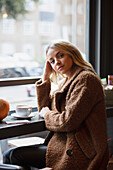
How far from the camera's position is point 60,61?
2.09 m

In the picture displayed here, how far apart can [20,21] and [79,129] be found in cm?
120

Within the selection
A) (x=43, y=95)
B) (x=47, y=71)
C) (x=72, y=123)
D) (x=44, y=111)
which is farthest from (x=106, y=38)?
(x=72, y=123)

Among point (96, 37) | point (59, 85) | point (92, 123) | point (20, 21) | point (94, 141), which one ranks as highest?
point (20, 21)

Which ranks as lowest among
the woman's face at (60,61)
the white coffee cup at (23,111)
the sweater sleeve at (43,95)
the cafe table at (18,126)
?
the cafe table at (18,126)

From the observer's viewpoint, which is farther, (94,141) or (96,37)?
(96,37)

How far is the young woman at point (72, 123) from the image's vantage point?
1.91 m

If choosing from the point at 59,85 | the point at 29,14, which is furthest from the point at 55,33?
the point at 59,85

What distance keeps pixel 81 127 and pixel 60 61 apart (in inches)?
19.3

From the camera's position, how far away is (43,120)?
213cm

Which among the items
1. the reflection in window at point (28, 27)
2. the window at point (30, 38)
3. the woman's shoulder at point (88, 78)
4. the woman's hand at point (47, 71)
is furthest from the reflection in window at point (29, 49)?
the woman's shoulder at point (88, 78)

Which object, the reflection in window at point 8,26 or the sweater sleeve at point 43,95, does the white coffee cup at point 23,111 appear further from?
the reflection in window at point 8,26

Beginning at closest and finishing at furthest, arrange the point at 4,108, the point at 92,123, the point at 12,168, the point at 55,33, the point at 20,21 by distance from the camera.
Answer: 1. the point at 12,168
2. the point at 92,123
3. the point at 4,108
4. the point at 20,21
5. the point at 55,33

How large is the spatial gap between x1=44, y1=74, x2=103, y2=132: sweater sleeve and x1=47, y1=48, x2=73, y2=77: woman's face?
19 cm

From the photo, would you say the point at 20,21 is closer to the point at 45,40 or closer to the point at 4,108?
the point at 45,40
